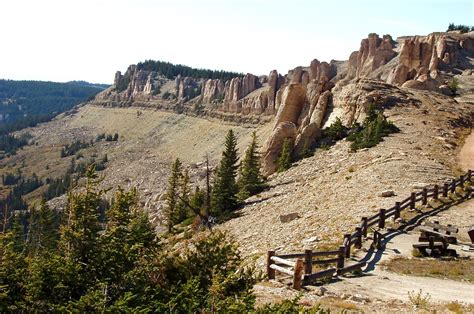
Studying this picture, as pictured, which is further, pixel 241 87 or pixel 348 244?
pixel 241 87

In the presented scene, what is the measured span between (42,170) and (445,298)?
579ft

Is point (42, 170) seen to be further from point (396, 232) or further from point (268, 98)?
point (396, 232)

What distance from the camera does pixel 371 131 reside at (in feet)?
154

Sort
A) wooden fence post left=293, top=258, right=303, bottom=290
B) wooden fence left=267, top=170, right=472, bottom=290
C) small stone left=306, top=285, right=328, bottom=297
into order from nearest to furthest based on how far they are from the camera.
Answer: small stone left=306, top=285, right=328, bottom=297, wooden fence post left=293, top=258, right=303, bottom=290, wooden fence left=267, top=170, right=472, bottom=290

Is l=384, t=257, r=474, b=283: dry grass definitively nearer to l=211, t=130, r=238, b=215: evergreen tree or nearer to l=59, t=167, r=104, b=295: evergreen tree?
l=59, t=167, r=104, b=295: evergreen tree

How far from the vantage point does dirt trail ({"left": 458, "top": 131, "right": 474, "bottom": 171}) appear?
39097 millimetres

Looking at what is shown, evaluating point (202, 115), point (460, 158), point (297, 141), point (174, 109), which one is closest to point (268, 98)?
point (202, 115)

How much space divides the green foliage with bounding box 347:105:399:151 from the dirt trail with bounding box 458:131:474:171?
265 inches

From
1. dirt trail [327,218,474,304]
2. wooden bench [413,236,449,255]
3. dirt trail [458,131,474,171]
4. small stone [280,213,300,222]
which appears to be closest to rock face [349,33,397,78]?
dirt trail [458,131,474,171]

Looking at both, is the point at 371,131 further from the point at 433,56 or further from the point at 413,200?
the point at 433,56

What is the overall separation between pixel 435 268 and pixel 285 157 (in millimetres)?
33115

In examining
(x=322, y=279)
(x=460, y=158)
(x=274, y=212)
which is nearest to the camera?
(x=322, y=279)

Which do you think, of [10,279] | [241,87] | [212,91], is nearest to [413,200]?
[10,279]

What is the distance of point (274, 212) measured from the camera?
35969 millimetres
